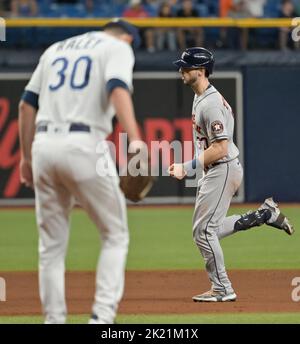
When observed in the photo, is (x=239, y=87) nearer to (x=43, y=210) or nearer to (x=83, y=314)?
(x=83, y=314)

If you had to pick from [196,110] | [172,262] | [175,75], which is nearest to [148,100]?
[175,75]

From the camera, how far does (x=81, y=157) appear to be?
603 centimetres

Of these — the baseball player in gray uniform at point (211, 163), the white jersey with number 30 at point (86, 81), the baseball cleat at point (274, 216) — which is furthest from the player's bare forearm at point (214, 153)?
the white jersey with number 30 at point (86, 81)

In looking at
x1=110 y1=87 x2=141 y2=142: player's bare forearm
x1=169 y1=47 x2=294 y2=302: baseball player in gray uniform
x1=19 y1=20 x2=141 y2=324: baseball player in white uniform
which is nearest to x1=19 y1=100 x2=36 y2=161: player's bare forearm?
x1=19 y1=20 x2=141 y2=324: baseball player in white uniform

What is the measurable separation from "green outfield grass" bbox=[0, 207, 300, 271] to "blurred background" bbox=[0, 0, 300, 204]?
45.4 inches

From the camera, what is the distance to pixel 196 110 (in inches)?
324

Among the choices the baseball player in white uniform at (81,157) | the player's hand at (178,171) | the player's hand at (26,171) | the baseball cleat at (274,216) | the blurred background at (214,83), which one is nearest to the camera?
the baseball player in white uniform at (81,157)

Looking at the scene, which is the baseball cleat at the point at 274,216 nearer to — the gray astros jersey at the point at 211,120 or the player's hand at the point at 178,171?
the gray astros jersey at the point at 211,120

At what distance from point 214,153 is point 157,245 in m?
5.03

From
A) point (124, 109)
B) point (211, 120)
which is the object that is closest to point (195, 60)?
point (211, 120)

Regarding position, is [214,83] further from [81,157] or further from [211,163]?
[81,157]

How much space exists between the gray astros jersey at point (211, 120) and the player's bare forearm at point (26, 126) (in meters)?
2.03

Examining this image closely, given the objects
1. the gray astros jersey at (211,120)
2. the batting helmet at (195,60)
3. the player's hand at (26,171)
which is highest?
the batting helmet at (195,60)

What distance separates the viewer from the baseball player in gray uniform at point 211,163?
8.05m
